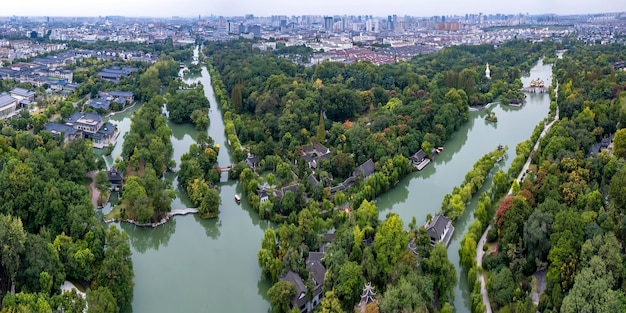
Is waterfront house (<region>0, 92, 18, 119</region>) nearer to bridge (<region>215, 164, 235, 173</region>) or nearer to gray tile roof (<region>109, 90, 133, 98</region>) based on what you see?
gray tile roof (<region>109, 90, 133, 98</region>)

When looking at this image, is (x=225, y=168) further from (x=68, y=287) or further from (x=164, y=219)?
(x=68, y=287)

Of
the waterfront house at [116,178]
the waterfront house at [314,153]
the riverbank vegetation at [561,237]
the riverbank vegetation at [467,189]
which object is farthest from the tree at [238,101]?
the riverbank vegetation at [561,237]

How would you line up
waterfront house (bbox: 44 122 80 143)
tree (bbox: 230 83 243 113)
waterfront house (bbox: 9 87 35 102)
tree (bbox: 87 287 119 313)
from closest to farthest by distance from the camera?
tree (bbox: 87 287 119 313)
waterfront house (bbox: 44 122 80 143)
tree (bbox: 230 83 243 113)
waterfront house (bbox: 9 87 35 102)

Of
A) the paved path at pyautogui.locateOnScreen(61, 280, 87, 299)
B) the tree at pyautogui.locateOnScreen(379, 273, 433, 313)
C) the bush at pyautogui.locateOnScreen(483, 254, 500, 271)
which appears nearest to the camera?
the tree at pyautogui.locateOnScreen(379, 273, 433, 313)

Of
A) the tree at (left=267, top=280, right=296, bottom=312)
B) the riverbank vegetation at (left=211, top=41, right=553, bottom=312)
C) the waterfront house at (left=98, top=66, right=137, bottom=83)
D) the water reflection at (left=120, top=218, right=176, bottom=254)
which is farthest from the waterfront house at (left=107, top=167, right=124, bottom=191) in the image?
the waterfront house at (left=98, top=66, right=137, bottom=83)

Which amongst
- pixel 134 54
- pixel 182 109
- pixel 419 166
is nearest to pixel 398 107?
pixel 419 166

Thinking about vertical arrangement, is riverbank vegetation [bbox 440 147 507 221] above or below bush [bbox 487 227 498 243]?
above

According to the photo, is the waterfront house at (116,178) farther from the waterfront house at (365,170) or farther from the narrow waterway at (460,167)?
the narrow waterway at (460,167)

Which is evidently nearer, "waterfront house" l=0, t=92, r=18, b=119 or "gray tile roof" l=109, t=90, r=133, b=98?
"waterfront house" l=0, t=92, r=18, b=119

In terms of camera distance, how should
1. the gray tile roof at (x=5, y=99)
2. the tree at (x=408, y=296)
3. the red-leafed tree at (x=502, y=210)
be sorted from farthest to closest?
1. the gray tile roof at (x=5, y=99)
2. the red-leafed tree at (x=502, y=210)
3. the tree at (x=408, y=296)
